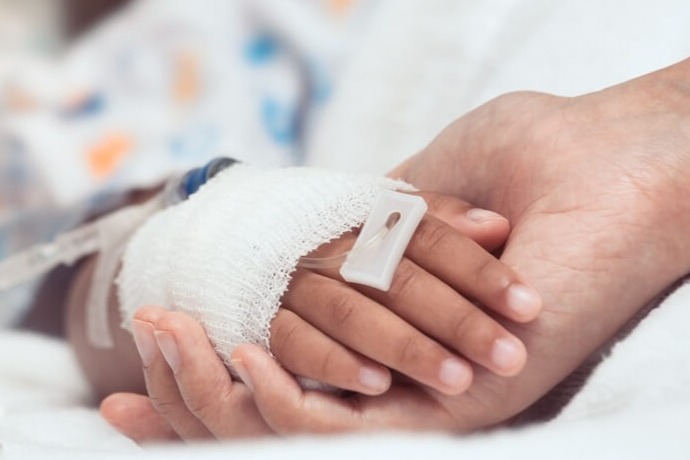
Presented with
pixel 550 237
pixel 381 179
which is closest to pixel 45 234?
pixel 381 179

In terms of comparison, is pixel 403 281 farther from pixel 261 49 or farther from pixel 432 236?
pixel 261 49

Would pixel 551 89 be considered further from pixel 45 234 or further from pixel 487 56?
pixel 45 234

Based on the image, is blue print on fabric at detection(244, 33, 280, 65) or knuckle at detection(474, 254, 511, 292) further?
blue print on fabric at detection(244, 33, 280, 65)

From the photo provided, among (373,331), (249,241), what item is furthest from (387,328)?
(249,241)

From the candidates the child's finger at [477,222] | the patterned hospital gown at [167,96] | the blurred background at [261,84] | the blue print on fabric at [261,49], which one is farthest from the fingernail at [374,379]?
the blue print on fabric at [261,49]

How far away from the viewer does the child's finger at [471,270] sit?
0.53m

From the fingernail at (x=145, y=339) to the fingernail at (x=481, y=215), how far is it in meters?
0.21

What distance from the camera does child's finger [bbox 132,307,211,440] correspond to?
1.97ft

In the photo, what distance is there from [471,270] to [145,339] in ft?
0.68

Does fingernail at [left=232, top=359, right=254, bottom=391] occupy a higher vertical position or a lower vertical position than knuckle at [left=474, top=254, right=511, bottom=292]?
lower

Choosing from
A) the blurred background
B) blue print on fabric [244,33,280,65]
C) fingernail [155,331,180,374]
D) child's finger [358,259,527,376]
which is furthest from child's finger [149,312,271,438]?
blue print on fabric [244,33,280,65]

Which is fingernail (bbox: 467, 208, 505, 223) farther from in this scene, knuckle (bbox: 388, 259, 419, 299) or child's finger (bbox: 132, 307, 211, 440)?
child's finger (bbox: 132, 307, 211, 440)

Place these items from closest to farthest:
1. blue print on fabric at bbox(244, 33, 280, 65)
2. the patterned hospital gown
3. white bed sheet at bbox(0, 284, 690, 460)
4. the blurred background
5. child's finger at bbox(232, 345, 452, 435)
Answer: white bed sheet at bbox(0, 284, 690, 460) < child's finger at bbox(232, 345, 452, 435) < the blurred background < the patterned hospital gown < blue print on fabric at bbox(244, 33, 280, 65)

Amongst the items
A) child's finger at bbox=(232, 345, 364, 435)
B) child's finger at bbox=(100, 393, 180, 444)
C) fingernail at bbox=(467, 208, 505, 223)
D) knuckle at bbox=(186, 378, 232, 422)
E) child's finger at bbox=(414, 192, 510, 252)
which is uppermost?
fingernail at bbox=(467, 208, 505, 223)
